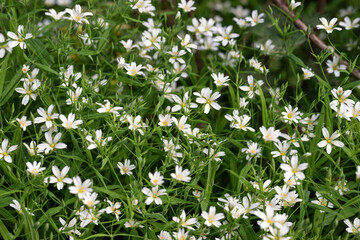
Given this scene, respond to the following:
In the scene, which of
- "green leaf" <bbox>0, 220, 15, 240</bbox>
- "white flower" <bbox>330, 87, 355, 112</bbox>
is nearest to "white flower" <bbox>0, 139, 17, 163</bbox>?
"green leaf" <bbox>0, 220, 15, 240</bbox>

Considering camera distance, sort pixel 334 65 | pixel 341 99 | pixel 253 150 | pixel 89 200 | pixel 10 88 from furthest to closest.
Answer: pixel 334 65 → pixel 10 88 → pixel 341 99 → pixel 253 150 → pixel 89 200

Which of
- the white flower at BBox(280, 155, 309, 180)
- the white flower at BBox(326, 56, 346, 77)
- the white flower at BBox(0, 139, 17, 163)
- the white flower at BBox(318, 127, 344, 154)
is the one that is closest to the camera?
the white flower at BBox(280, 155, 309, 180)

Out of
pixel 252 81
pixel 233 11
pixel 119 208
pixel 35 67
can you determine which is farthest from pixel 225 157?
pixel 233 11

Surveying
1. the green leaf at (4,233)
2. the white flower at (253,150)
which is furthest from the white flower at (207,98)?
the green leaf at (4,233)

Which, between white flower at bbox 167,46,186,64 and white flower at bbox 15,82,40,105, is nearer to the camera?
white flower at bbox 15,82,40,105

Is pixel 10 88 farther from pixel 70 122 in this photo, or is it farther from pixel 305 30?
pixel 305 30

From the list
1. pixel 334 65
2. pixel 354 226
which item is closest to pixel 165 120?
pixel 354 226

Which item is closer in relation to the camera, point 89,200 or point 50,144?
point 89,200

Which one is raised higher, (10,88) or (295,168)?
(10,88)

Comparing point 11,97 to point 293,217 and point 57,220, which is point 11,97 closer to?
point 57,220

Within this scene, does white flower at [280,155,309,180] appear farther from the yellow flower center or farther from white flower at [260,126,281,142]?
the yellow flower center
